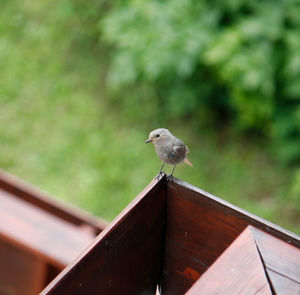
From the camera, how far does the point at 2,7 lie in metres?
7.95

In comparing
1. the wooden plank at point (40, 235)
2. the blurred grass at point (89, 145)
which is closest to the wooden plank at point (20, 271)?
the wooden plank at point (40, 235)

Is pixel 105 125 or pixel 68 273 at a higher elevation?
pixel 105 125

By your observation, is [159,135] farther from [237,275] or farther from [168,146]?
[237,275]

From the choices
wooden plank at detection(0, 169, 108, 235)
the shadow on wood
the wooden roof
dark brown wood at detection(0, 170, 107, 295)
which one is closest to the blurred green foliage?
wooden plank at detection(0, 169, 108, 235)

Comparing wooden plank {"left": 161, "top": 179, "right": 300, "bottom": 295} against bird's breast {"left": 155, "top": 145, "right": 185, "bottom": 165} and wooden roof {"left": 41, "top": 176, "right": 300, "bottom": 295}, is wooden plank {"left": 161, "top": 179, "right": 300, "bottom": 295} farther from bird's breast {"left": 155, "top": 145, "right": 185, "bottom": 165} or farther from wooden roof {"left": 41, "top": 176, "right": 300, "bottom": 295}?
bird's breast {"left": 155, "top": 145, "right": 185, "bottom": 165}

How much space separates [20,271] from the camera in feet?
8.18

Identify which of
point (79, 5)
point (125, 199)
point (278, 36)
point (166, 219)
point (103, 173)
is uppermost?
point (79, 5)

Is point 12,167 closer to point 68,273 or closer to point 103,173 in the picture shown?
point 103,173

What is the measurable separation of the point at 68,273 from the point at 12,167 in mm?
5076

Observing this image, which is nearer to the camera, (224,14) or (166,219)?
(166,219)

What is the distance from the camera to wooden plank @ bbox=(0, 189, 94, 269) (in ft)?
6.94

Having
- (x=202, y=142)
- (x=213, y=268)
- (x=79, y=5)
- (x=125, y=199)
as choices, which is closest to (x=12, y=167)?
(x=125, y=199)

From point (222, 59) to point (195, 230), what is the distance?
4154 mm

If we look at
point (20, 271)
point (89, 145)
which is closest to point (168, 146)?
point (20, 271)
